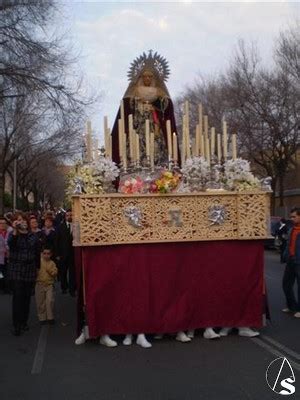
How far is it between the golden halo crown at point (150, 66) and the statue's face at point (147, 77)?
88mm

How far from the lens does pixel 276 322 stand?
35.3 feet

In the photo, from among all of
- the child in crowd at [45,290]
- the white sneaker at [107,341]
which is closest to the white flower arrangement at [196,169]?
the white sneaker at [107,341]

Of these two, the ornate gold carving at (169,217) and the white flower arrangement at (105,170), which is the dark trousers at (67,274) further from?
the ornate gold carving at (169,217)

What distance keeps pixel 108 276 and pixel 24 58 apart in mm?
14061

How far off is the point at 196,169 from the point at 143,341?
258cm

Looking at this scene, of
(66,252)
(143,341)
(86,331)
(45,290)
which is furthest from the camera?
(66,252)

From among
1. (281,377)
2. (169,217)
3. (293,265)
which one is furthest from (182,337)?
(293,265)

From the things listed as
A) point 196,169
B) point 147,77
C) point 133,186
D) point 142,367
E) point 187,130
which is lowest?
point 142,367

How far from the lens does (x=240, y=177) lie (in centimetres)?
950

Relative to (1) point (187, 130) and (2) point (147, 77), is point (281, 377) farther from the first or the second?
(2) point (147, 77)

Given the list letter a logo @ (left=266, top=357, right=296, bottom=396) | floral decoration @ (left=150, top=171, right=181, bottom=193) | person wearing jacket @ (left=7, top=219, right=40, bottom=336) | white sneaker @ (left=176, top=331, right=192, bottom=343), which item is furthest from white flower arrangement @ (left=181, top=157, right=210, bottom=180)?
letter a logo @ (left=266, top=357, right=296, bottom=396)

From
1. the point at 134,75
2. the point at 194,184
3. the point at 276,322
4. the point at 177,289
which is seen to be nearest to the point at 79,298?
the point at 177,289

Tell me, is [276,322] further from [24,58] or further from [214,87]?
[214,87]

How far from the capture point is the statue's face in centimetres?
1188
